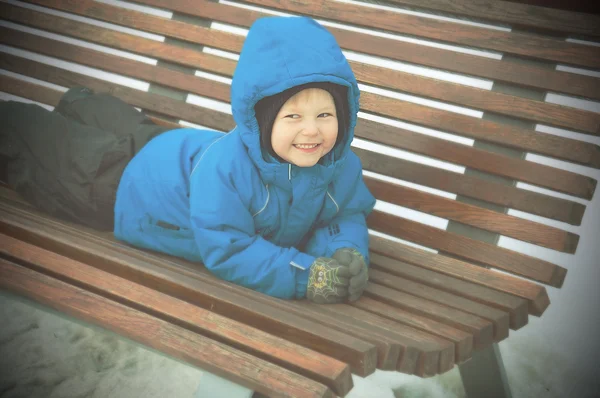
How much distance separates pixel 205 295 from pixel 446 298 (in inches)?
35.1

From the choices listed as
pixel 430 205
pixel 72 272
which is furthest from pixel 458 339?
pixel 72 272

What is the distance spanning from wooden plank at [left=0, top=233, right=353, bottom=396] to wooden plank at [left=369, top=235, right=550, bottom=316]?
1.01 meters

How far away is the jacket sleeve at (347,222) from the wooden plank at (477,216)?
0.34 m

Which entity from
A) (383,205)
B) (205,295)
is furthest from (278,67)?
(383,205)

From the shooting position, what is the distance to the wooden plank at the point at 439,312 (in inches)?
68.4

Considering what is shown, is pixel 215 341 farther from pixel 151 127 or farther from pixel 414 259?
pixel 151 127

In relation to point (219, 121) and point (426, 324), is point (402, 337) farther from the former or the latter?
point (219, 121)

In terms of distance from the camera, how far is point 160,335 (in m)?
1.33

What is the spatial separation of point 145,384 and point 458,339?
1403mm

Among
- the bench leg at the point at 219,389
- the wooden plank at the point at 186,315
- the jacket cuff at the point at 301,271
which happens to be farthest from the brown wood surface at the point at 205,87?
the bench leg at the point at 219,389

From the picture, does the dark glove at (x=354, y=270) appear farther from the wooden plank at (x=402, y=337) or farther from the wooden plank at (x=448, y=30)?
the wooden plank at (x=448, y=30)

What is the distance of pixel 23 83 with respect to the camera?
308 cm

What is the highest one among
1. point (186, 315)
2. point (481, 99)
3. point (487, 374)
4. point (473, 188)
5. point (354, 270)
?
point (481, 99)

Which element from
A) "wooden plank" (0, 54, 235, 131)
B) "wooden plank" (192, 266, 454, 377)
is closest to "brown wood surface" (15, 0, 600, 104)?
"wooden plank" (0, 54, 235, 131)
